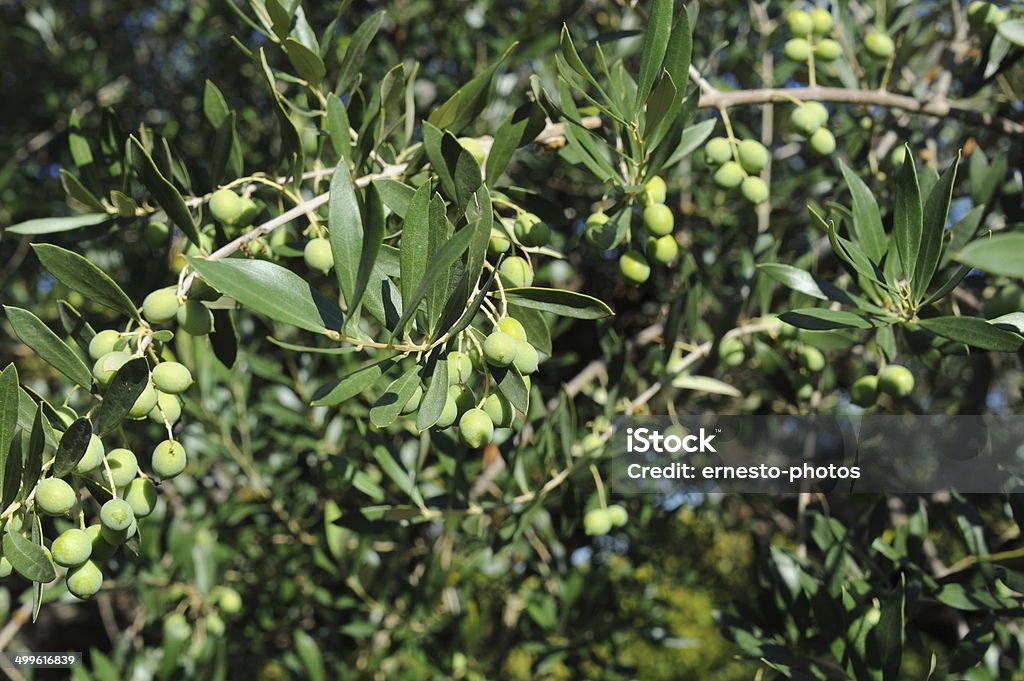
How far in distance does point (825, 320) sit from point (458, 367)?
399mm

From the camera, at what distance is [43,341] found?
0.75m

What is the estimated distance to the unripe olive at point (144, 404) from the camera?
0.75 metres

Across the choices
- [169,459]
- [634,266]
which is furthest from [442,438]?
[169,459]

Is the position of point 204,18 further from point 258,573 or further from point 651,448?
point 651,448

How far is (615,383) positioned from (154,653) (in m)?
1.39

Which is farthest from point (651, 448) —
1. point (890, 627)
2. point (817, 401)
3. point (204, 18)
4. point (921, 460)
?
point (204, 18)

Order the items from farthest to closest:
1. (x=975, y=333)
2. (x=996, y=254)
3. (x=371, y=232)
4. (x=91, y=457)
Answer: (x=975, y=333)
(x=91, y=457)
(x=371, y=232)
(x=996, y=254)

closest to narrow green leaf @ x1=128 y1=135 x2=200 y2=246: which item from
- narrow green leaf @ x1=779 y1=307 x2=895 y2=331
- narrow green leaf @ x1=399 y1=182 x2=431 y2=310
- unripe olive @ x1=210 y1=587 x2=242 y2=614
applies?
narrow green leaf @ x1=399 y1=182 x2=431 y2=310

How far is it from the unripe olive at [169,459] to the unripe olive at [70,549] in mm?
96

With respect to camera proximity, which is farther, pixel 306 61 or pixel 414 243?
pixel 306 61

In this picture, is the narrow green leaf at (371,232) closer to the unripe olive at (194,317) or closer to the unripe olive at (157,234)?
the unripe olive at (194,317)

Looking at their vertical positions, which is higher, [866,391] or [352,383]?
[352,383]

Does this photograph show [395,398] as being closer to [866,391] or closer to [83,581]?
[83,581]

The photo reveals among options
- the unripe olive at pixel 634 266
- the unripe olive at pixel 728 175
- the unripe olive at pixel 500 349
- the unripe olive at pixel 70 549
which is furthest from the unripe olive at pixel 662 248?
the unripe olive at pixel 70 549
